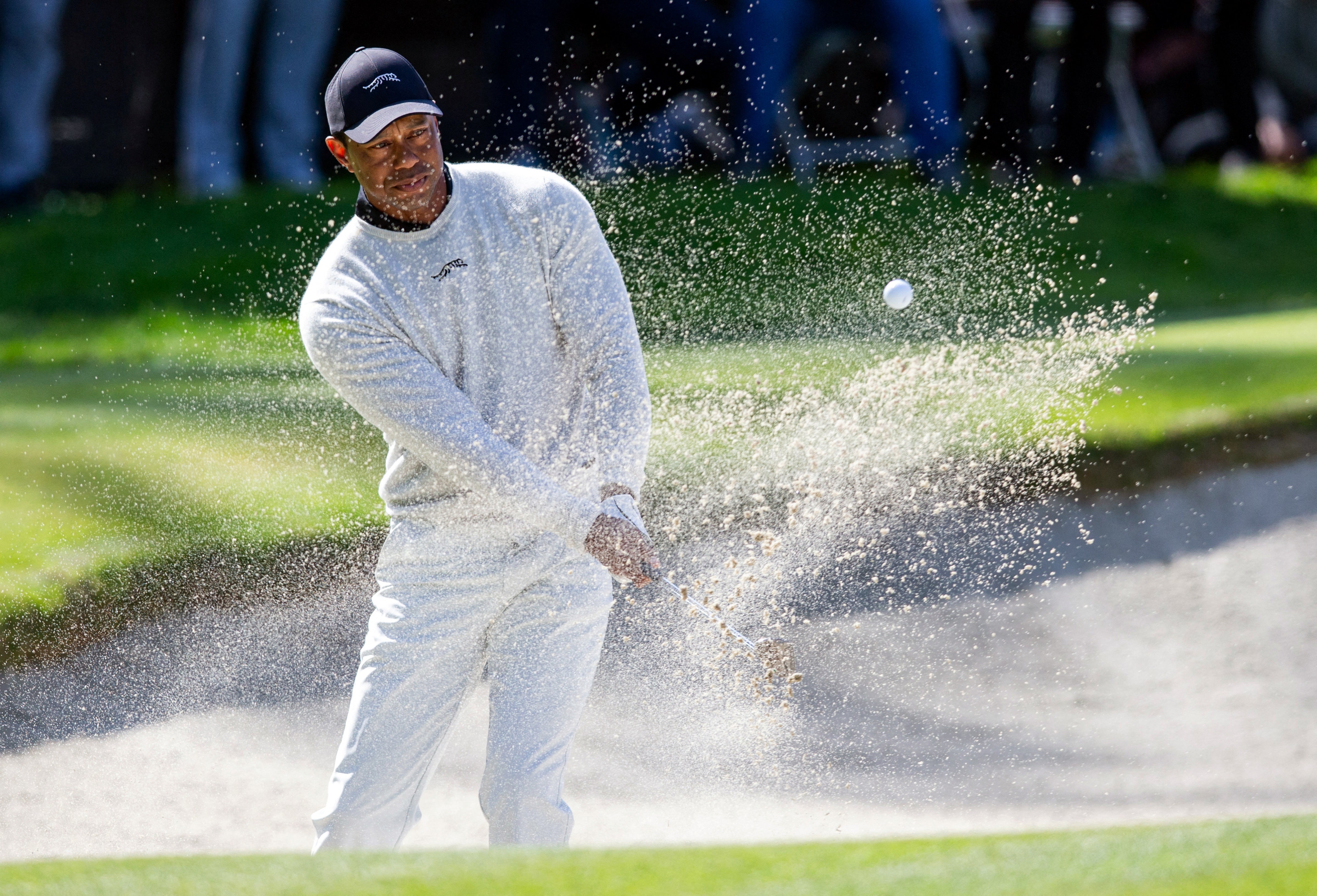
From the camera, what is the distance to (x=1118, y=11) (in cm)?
1141

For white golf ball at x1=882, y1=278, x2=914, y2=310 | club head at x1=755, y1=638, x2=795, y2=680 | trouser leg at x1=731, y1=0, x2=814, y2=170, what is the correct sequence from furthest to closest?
trouser leg at x1=731, y1=0, x2=814, y2=170 < white golf ball at x1=882, y1=278, x2=914, y2=310 < club head at x1=755, y1=638, x2=795, y2=680

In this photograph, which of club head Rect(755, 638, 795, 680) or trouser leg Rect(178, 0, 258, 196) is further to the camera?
trouser leg Rect(178, 0, 258, 196)

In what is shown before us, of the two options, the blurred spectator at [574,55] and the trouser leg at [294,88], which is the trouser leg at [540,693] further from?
the trouser leg at [294,88]

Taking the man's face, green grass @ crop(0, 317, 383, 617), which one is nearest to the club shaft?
the man's face

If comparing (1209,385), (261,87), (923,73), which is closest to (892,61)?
(923,73)

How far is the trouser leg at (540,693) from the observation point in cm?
278

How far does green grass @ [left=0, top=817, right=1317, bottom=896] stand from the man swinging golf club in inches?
31.2

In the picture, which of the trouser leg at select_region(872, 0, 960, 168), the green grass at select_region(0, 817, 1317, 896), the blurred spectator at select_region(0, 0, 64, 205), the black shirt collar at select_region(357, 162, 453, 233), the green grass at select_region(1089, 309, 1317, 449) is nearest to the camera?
the green grass at select_region(0, 817, 1317, 896)

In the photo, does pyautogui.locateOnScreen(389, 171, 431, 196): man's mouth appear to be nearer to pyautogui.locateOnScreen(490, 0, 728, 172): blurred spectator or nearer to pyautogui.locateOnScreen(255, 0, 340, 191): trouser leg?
pyautogui.locateOnScreen(490, 0, 728, 172): blurred spectator

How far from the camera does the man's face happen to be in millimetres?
2770

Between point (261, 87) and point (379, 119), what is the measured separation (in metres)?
6.67

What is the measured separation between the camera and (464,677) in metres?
2.90

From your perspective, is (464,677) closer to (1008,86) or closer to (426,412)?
(426,412)

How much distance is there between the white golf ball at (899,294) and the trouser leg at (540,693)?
1.54 m
